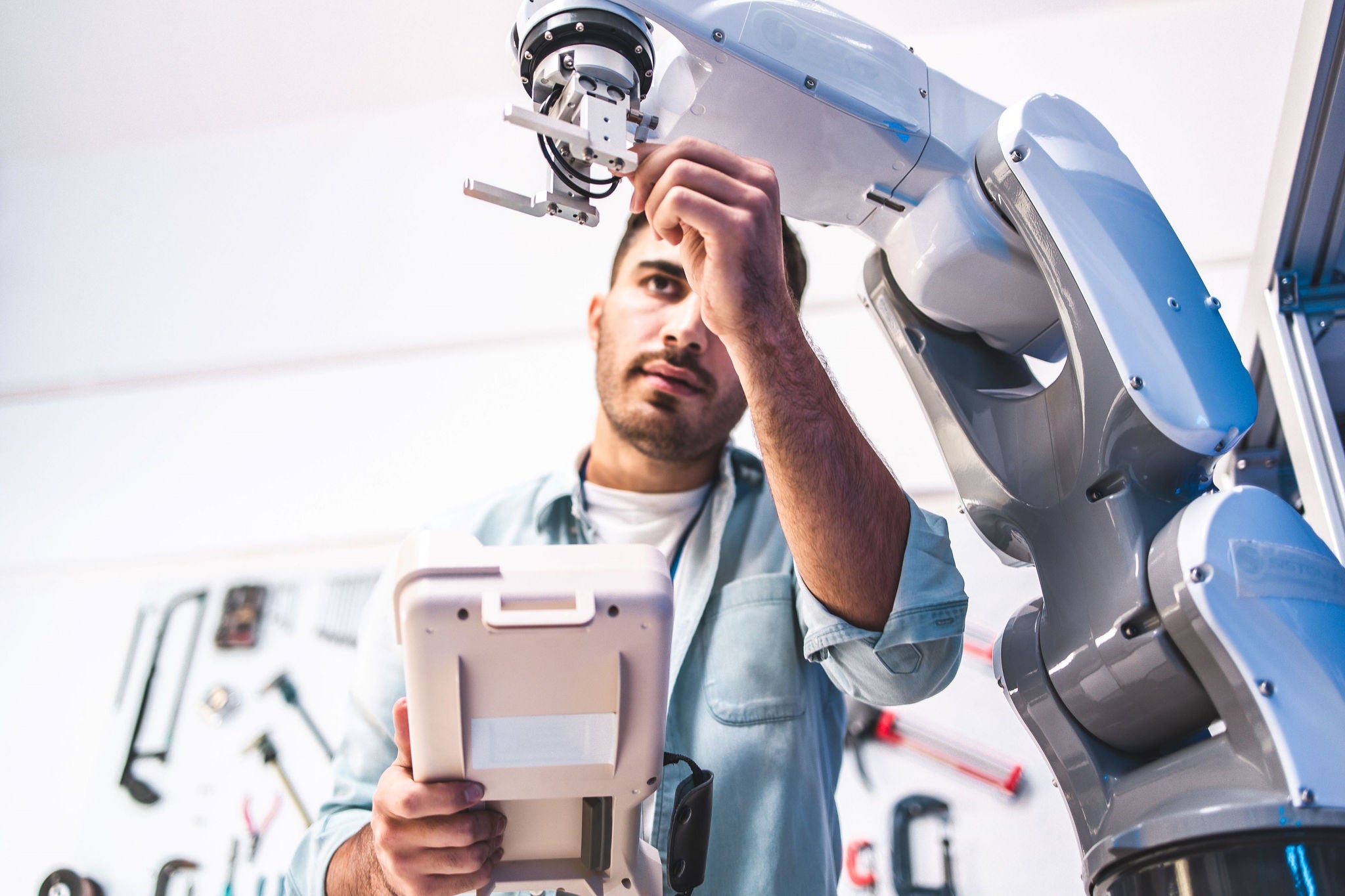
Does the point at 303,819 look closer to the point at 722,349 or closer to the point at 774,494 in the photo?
the point at 722,349

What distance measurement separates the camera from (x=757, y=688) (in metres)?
1.18

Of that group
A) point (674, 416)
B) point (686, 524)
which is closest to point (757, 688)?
point (686, 524)

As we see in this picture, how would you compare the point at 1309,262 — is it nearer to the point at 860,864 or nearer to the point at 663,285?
the point at 663,285

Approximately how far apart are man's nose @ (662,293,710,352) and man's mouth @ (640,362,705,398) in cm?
3

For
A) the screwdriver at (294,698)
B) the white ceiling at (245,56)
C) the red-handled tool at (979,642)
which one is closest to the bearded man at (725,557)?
the red-handled tool at (979,642)

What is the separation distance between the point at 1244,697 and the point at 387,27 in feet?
7.97

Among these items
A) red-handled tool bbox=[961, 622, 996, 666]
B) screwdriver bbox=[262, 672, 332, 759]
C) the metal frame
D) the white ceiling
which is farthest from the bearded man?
the white ceiling

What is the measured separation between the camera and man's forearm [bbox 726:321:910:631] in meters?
0.89

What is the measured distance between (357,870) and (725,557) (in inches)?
22.7

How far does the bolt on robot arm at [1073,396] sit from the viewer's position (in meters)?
0.64

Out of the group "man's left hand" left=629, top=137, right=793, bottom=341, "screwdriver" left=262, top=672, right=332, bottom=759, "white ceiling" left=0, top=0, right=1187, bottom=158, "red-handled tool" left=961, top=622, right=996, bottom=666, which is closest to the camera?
"man's left hand" left=629, top=137, right=793, bottom=341

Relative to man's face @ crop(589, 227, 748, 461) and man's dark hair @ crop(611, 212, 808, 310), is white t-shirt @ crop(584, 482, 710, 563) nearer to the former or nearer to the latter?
man's face @ crop(589, 227, 748, 461)

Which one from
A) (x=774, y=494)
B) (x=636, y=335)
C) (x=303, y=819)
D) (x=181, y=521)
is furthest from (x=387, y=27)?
(x=774, y=494)

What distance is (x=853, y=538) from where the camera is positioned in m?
0.90
